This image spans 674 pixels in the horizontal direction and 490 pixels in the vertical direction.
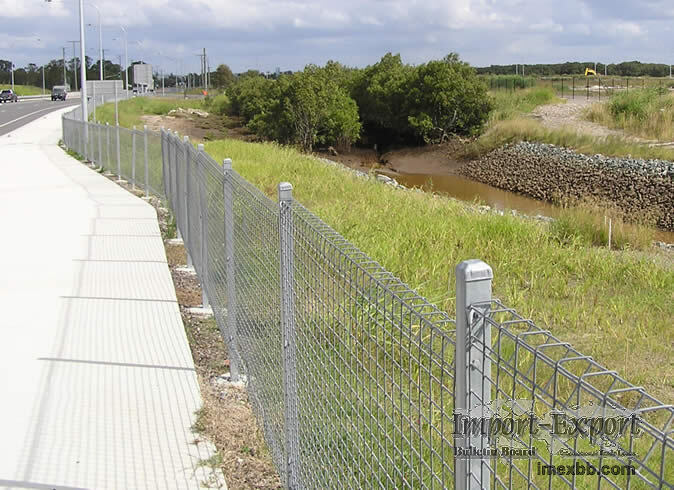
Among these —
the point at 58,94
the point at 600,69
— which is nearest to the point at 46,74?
the point at 58,94

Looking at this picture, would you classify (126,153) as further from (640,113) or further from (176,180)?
(640,113)

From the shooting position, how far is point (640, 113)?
4050cm

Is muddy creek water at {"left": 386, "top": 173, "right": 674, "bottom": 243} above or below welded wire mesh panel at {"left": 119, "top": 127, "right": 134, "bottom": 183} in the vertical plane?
below

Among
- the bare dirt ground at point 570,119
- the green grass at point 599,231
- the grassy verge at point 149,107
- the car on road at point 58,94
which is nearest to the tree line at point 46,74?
the car on road at point 58,94

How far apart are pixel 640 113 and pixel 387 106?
13817 millimetres

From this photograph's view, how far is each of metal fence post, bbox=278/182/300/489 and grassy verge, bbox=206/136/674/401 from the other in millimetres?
3433

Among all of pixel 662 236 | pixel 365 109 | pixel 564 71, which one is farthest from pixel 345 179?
pixel 564 71

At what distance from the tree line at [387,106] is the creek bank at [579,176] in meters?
4.49

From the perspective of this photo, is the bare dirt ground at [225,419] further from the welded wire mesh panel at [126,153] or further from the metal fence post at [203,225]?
the welded wire mesh panel at [126,153]

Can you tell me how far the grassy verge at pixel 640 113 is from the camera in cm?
3806

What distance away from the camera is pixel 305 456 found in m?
3.96

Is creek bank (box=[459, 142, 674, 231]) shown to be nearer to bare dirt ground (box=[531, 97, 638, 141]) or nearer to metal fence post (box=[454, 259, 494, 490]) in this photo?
bare dirt ground (box=[531, 97, 638, 141])

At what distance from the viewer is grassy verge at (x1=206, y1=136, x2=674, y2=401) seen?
729cm

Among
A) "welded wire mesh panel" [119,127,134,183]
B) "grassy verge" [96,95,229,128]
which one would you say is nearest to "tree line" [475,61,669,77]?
"grassy verge" [96,95,229,128]
